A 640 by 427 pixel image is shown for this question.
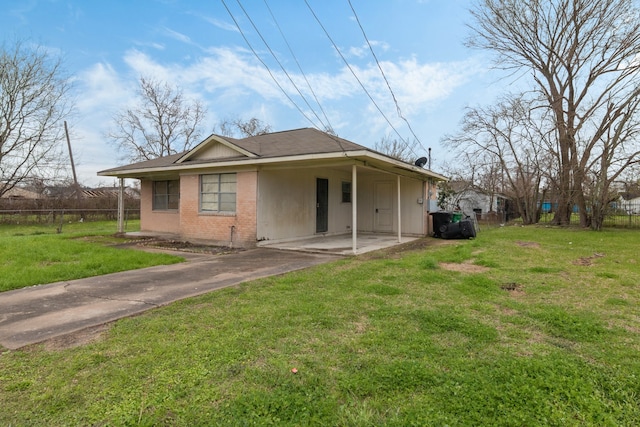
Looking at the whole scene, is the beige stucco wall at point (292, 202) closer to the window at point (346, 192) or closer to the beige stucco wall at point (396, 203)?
the window at point (346, 192)

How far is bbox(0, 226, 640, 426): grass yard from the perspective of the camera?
2.14 meters

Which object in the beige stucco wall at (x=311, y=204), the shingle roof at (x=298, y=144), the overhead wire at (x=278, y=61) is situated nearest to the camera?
the overhead wire at (x=278, y=61)

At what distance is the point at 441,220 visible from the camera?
1277 centimetres

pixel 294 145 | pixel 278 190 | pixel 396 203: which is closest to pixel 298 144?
pixel 294 145

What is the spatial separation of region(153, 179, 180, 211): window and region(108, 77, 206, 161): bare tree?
69.0 feet

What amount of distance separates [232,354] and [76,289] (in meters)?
3.84

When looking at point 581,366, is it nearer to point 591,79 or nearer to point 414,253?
point 414,253

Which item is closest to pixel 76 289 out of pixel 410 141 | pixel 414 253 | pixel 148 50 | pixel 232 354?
pixel 232 354

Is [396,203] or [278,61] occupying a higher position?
[278,61]

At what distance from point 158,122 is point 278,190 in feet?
87.8

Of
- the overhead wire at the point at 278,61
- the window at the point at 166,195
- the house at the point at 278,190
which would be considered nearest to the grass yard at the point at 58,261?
the house at the point at 278,190

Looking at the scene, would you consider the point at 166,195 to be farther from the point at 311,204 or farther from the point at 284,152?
the point at 284,152

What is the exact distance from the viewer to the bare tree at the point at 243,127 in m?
35.5

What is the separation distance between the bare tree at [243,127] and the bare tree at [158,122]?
3.22 metres
